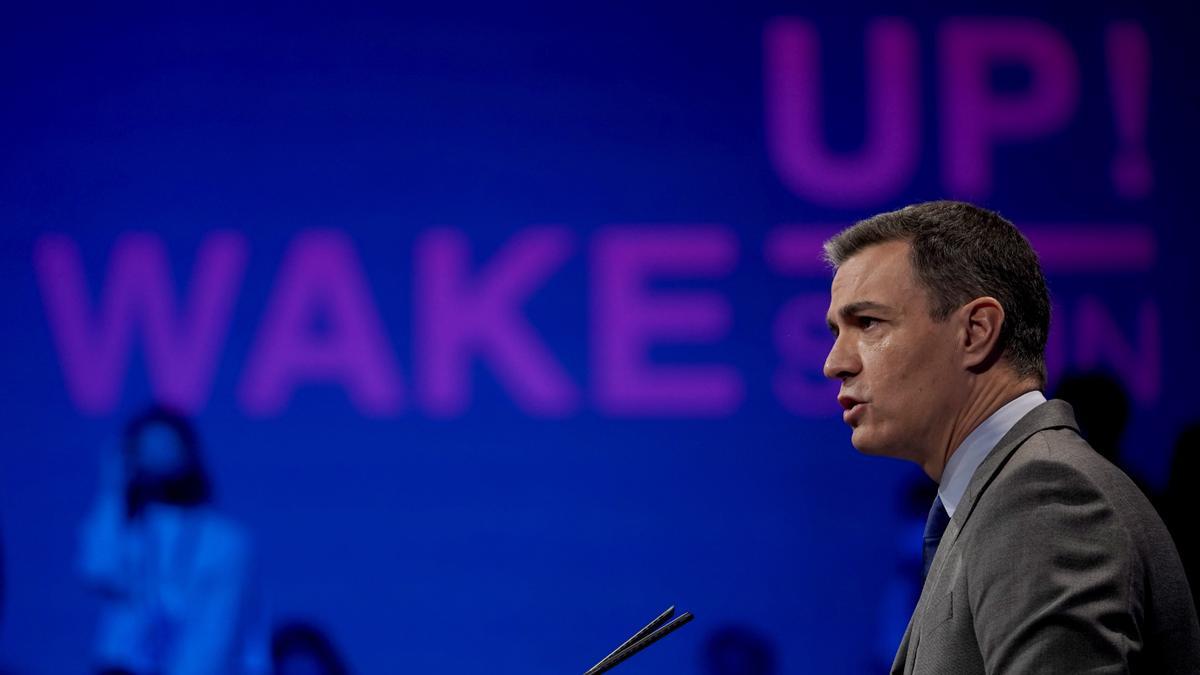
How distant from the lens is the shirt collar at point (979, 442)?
1.21 m

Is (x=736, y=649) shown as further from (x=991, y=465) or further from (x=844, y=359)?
(x=991, y=465)

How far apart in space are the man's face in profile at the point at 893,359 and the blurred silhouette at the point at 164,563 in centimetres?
225

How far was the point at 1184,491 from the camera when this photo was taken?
3172mm

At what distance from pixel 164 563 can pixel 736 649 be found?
1.44 meters

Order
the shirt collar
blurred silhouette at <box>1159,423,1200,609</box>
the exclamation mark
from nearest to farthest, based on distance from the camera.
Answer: the shirt collar → blurred silhouette at <box>1159,423,1200,609</box> → the exclamation mark

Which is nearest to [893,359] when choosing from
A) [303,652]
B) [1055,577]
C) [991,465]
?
[991,465]

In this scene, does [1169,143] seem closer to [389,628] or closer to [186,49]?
[389,628]

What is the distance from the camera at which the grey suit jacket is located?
0.97 metres

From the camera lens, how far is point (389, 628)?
3.19 meters

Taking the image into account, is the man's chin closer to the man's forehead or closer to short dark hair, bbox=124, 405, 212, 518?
the man's forehead

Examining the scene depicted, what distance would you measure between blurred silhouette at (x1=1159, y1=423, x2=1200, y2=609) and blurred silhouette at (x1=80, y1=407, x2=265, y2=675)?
7.31 ft

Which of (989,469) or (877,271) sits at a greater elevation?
(877,271)

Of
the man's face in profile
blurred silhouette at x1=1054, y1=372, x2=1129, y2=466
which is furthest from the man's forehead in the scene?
blurred silhouette at x1=1054, y1=372, x2=1129, y2=466

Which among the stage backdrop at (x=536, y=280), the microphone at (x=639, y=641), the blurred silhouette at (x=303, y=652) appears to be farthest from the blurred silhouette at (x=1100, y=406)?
the microphone at (x=639, y=641)
